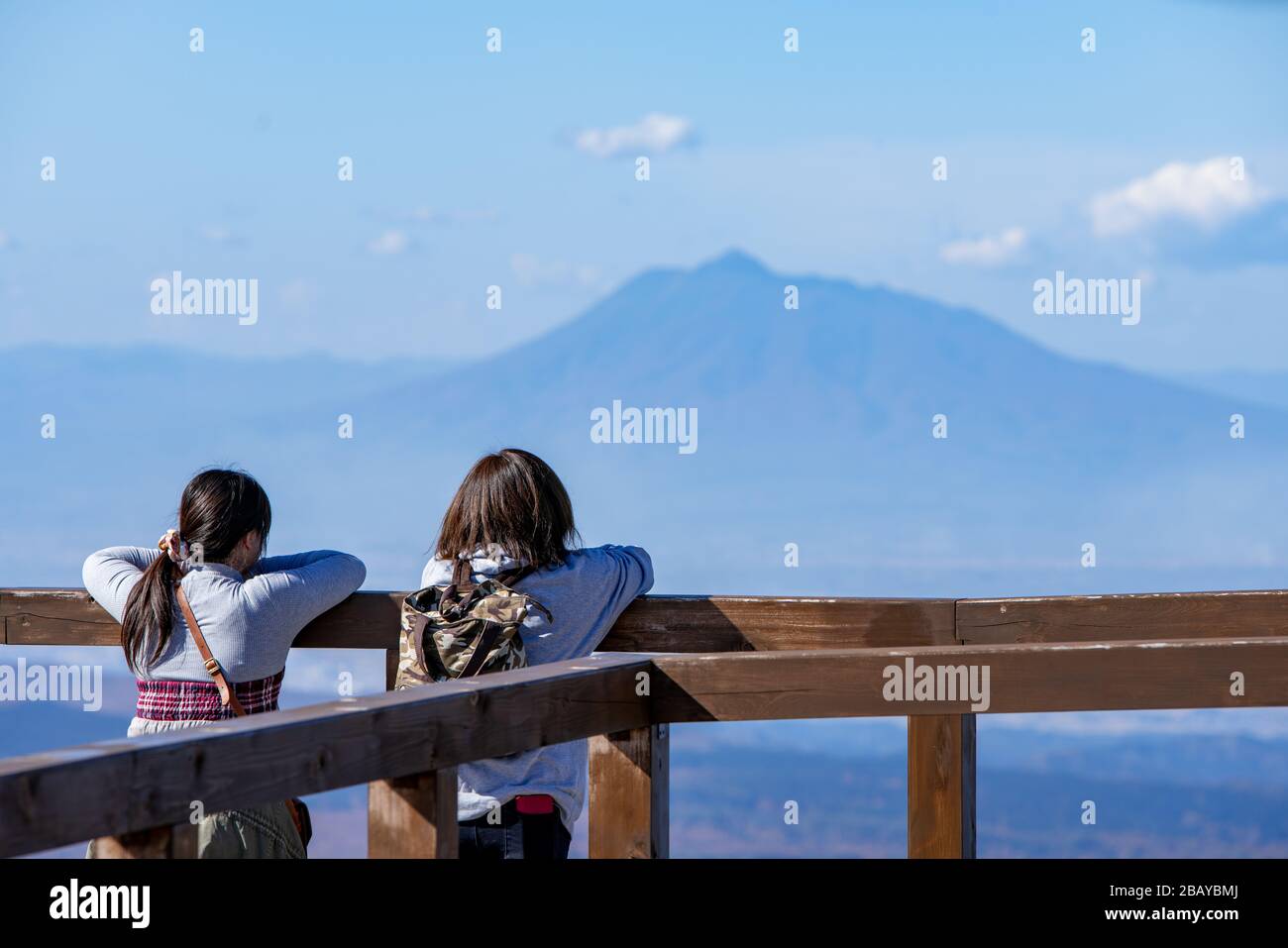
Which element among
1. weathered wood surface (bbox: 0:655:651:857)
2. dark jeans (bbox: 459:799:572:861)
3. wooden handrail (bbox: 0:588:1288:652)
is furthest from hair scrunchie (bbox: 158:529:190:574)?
weathered wood surface (bbox: 0:655:651:857)

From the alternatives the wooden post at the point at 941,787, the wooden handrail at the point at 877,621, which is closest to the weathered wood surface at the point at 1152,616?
the wooden handrail at the point at 877,621

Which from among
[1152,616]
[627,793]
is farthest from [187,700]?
[1152,616]

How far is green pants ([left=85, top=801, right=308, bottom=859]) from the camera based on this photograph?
99.1 inches

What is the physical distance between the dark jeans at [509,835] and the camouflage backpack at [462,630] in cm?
24

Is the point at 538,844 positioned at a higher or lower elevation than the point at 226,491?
lower

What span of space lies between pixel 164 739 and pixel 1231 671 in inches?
55.0

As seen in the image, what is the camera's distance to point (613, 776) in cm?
228

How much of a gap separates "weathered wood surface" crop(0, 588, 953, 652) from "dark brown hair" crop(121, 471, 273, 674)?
0.83ft

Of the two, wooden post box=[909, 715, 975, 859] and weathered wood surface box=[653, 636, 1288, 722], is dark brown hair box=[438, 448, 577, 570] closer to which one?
weathered wood surface box=[653, 636, 1288, 722]

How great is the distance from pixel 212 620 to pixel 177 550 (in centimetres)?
14

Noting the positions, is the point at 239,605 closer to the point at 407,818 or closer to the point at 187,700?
the point at 187,700
